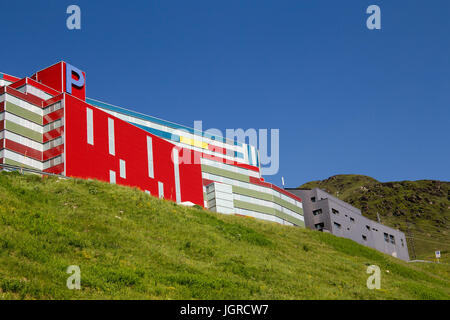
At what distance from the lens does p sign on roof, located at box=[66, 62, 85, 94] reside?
76.6 metres

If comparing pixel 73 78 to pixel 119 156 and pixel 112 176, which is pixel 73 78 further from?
pixel 112 176

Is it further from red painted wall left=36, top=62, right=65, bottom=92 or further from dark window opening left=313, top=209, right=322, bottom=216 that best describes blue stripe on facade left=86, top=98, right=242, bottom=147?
dark window opening left=313, top=209, right=322, bottom=216

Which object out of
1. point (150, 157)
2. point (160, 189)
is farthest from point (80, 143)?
point (160, 189)

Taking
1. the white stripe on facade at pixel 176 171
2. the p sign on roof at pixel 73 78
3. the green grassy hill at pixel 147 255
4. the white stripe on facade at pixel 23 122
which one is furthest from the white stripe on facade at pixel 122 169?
the green grassy hill at pixel 147 255

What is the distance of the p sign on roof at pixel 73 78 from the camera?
3015 inches

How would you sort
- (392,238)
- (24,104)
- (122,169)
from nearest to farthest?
(24,104), (122,169), (392,238)

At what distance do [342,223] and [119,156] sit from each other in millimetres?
65736

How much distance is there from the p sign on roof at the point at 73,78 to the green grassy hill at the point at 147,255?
36.6 meters

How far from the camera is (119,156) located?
69.9 metres

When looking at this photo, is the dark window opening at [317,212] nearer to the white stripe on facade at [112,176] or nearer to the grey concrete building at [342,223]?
the grey concrete building at [342,223]

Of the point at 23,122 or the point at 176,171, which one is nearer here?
the point at 23,122
